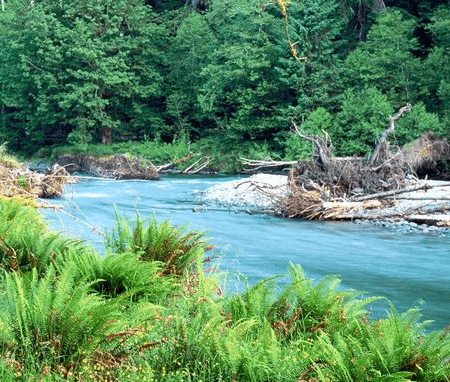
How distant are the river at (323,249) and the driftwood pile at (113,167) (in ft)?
30.9

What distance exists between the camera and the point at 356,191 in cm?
1914

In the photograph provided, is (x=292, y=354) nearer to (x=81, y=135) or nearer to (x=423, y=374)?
(x=423, y=374)

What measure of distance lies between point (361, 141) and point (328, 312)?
29175 mm

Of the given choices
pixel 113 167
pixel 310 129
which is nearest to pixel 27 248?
pixel 310 129

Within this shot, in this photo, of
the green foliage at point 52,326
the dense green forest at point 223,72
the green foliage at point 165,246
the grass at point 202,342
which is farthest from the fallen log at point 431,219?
the dense green forest at point 223,72

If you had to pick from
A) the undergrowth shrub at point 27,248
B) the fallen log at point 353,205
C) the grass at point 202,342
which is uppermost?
the undergrowth shrub at point 27,248

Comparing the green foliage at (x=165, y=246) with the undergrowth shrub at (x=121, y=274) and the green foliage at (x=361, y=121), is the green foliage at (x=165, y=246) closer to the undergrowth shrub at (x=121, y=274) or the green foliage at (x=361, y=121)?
the undergrowth shrub at (x=121, y=274)

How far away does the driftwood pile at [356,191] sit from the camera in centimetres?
1800

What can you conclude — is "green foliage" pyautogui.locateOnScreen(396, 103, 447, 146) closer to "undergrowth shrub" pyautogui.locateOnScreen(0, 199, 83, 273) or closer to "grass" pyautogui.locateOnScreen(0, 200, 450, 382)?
"undergrowth shrub" pyautogui.locateOnScreen(0, 199, 83, 273)

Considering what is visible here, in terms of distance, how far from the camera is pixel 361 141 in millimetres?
34406

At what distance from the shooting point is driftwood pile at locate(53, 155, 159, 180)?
32737 mm

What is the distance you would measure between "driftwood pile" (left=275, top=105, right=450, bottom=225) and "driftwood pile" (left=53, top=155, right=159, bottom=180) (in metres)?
10.2

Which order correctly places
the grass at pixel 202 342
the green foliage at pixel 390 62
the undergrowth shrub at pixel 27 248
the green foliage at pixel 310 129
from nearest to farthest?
the grass at pixel 202 342, the undergrowth shrub at pixel 27 248, the green foliage at pixel 390 62, the green foliage at pixel 310 129

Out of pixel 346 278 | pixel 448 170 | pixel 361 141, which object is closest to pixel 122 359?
pixel 346 278
